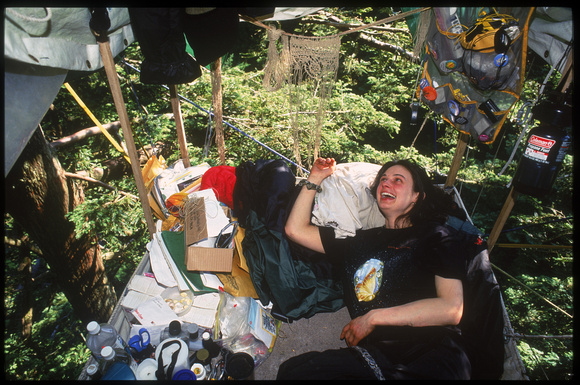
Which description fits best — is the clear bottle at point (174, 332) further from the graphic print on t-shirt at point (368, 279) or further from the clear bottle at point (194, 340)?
the graphic print on t-shirt at point (368, 279)

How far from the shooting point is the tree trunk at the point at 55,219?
124 inches

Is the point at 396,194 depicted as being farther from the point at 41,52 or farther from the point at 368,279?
the point at 41,52

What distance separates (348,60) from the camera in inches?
235

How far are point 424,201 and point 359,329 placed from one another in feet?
3.55

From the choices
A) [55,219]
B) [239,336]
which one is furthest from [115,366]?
[55,219]

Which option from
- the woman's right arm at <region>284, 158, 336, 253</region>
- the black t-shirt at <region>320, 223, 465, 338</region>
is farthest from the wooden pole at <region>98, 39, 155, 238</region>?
the black t-shirt at <region>320, 223, 465, 338</region>

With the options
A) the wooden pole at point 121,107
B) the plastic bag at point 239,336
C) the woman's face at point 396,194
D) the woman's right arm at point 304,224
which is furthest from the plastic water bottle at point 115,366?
the woman's face at point 396,194

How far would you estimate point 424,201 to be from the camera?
2273 millimetres

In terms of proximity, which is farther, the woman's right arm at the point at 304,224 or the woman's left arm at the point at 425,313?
the woman's right arm at the point at 304,224

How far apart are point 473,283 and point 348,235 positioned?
0.92 meters

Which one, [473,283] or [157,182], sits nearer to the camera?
[473,283]

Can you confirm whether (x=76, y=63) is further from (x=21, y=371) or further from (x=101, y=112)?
(x=21, y=371)

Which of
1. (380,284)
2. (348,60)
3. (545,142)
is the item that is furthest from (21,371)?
(348,60)

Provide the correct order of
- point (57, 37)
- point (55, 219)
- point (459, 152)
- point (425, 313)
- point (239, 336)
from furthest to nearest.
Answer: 1. point (55, 219)
2. point (459, 152)
3. point (239, 336)
4. point (425, 313)
5. point (57, 37)
